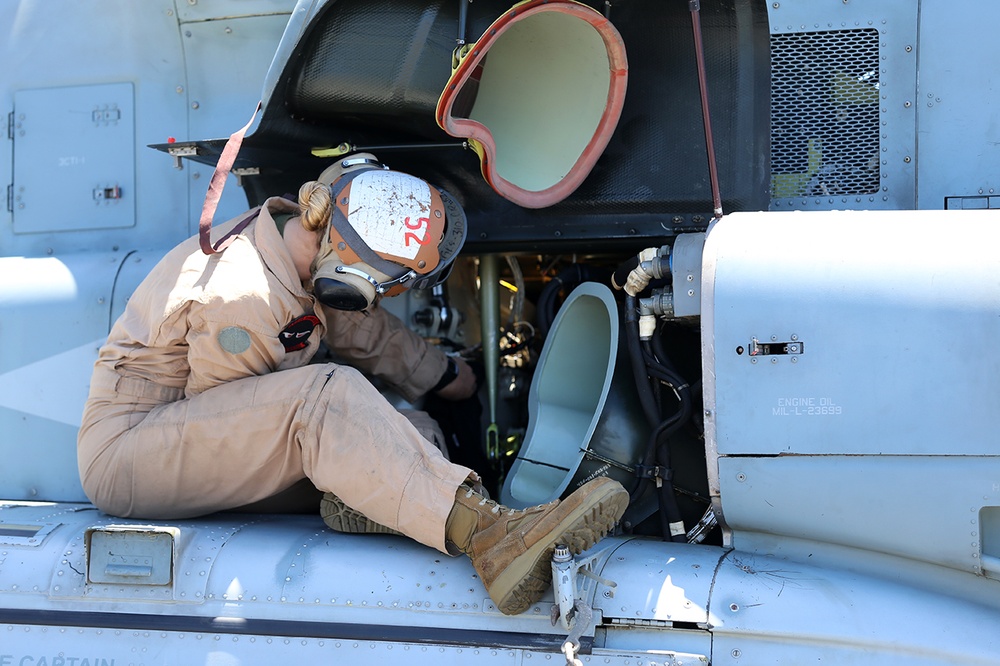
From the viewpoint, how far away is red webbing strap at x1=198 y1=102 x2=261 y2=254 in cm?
256

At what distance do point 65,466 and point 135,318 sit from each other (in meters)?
0.59

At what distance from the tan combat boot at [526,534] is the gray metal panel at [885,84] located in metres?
1.20

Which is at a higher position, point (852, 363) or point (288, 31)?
point (288, 31)

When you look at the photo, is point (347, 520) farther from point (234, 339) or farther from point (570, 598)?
point (570, 598)

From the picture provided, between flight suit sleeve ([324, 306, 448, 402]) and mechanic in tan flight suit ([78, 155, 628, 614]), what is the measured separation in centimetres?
20

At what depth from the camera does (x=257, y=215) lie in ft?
9.64

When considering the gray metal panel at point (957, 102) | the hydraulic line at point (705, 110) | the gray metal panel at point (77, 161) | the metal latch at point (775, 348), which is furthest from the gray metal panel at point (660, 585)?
the gray metal panel at point (77, 161)

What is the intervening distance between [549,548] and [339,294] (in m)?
0.92

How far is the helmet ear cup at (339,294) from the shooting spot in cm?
271

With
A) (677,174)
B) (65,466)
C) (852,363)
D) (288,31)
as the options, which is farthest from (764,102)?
(65,466)

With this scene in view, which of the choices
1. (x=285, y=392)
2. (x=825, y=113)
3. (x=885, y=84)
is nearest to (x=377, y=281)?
(x=285, y=392)

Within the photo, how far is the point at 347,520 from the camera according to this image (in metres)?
2.62

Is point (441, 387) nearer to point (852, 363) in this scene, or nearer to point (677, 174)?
point (677, 174)

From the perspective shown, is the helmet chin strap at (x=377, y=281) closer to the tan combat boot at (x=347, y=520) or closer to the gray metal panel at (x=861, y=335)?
the tan combat boot at (x=347, y=520)
